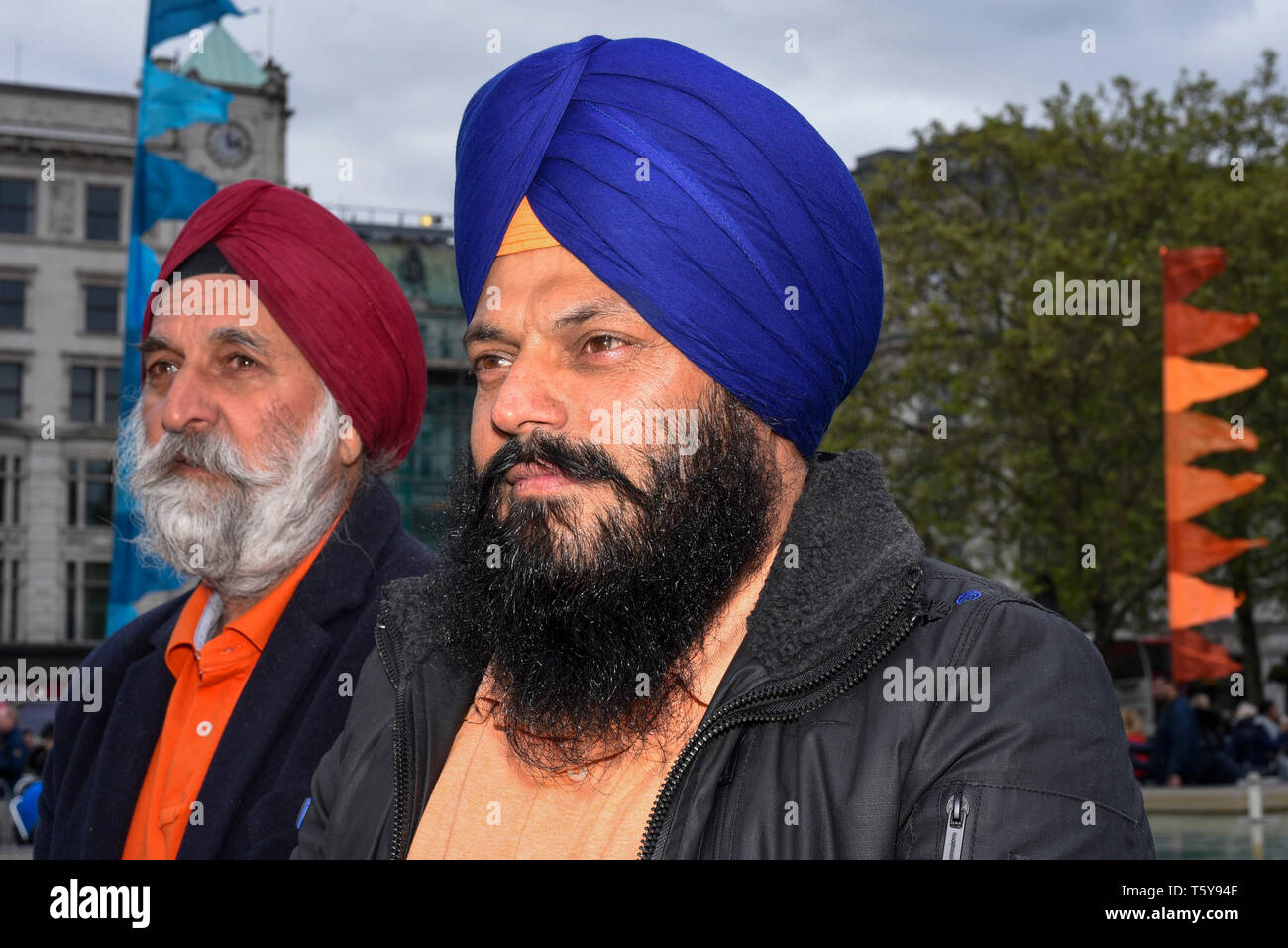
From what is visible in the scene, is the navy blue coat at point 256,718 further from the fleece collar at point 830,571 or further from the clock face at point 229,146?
the clock face at point 229,146

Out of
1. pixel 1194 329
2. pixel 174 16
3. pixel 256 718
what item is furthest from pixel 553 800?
pixel 1194 329

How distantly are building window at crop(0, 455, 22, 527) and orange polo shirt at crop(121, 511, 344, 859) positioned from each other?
45.1m

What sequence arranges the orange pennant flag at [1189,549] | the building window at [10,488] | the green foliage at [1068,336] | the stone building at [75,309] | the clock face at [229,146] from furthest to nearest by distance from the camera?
1. the building window at [10,488]
2. the clock face at [229,146]
3. the stone building at [75,309]
4. the green foliage at [1068,336]
5. the orange pennant flag at [1189,549]

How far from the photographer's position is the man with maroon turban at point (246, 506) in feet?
10.8

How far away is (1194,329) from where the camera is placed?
55.2 ft

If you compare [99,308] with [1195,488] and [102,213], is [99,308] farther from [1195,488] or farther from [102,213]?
[1195,488]

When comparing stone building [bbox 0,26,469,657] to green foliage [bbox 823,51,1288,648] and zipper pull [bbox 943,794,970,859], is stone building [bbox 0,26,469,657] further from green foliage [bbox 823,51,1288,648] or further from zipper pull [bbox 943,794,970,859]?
zipper pull [bbox 943,794,970,859]

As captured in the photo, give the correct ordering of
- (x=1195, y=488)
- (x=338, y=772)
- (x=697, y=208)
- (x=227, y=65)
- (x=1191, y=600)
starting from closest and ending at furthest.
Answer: (x=697, y=208)
(x=338, y=772)
(x=1195, y=488)
(x=1191, y=600)
(x=227, y=65)

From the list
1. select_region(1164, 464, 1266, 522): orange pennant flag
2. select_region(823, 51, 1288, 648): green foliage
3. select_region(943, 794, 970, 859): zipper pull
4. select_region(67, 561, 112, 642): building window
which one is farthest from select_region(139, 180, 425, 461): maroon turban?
select_region(67, 561, 112, 642): building window

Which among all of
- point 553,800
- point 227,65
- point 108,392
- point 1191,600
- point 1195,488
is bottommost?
point 1191,600

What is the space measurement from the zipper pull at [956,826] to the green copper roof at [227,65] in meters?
38.5

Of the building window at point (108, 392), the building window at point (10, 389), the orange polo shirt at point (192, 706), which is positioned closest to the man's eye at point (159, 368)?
the orange polo shirt at point (192, 706)

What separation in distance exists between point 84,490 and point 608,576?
4649 cm
